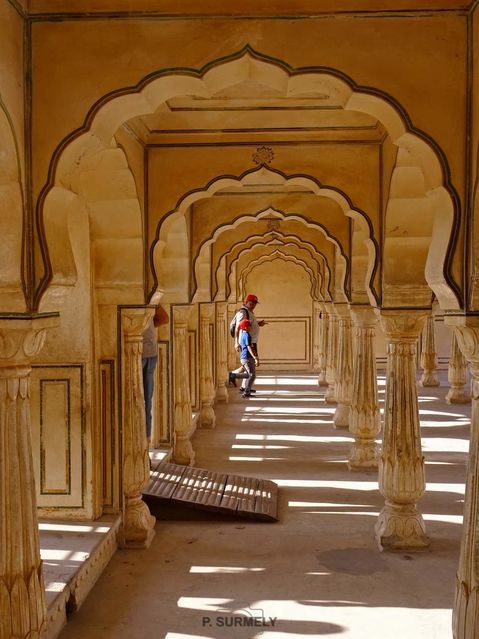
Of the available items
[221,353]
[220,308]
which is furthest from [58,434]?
[221,353]

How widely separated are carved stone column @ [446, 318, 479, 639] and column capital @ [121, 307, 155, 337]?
10.3ft

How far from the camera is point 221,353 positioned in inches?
648

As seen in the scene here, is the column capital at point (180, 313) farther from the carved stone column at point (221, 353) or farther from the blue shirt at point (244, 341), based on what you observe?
the carved stone column at point (221, 353)

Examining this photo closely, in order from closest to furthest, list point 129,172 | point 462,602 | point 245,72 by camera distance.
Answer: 1. point 462,602
2. point 245,72
3. point 129,172

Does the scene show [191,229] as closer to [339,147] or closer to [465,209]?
[339,147]

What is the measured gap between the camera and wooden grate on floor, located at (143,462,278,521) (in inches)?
282

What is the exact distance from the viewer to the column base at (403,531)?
6293mm

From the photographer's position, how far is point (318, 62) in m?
3.72

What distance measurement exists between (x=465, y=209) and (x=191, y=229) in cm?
588

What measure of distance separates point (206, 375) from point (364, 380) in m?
4.45

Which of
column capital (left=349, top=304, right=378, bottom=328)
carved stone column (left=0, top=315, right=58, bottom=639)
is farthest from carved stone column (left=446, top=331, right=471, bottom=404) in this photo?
carved stone column (left=0, top=315, right=58, bottom=639)

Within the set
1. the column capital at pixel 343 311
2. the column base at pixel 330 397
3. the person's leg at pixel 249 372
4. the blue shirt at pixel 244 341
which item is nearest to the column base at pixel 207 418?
the blue shirt at pixel 244 341

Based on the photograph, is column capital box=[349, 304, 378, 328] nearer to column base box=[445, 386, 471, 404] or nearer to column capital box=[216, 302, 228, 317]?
column capital box=[216, 302, 228, 317]

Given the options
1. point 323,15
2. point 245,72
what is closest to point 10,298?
point 245,72
